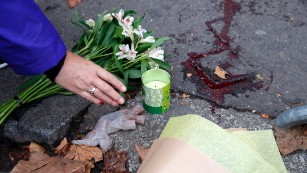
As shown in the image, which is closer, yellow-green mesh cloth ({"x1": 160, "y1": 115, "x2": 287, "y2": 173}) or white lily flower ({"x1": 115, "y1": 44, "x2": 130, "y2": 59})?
yellow-green mesh cloth ({"x1": 160, "y1": 115, "x2": 287, "y2": 173})

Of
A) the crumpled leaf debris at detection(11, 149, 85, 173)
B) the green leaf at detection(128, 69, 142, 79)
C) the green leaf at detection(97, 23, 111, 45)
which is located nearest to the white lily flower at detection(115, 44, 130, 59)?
the green leaf at detection(128, 69, 142, 79)

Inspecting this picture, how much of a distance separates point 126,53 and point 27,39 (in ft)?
3.37

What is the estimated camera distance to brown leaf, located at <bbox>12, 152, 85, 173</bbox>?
2.20 meters

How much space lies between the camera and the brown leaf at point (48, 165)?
220 centimetres

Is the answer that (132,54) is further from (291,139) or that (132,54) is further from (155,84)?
(291,139)

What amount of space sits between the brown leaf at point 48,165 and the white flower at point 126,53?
77cm

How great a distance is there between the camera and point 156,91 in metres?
2.38

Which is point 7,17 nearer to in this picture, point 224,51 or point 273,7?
point 224,51

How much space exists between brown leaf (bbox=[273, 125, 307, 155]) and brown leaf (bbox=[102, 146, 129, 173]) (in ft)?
3.03

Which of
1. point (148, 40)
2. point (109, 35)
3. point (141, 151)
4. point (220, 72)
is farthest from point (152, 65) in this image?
point (141, 151)

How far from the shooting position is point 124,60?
107 inches

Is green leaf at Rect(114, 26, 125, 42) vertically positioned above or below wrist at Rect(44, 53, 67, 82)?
below

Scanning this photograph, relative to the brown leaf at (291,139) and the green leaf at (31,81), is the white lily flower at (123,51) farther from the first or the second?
the brown leaf at (291,139)

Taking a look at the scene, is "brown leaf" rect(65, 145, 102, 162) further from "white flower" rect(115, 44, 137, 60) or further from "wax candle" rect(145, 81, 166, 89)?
"white flower" rect(115, 44, 137, 60)
